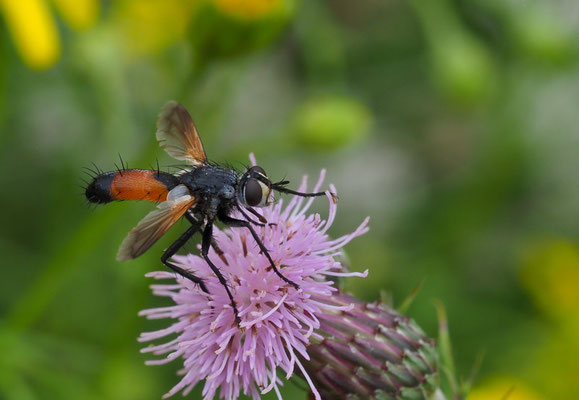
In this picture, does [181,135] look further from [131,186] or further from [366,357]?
[366,357]

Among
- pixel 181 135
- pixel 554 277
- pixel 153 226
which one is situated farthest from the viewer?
pixel 554 277

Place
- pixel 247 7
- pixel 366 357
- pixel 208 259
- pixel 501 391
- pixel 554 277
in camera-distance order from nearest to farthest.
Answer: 1. pixel 208 259
2. pixel 366 357
3. pixel 247 7
4. pixel 501 391
5. pixel 554 277

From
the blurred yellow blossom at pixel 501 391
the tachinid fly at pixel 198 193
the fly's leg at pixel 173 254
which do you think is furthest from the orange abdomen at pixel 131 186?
the blurred yellow blossom at pixel 501 391

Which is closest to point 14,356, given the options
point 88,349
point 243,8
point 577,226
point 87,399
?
point 87,399

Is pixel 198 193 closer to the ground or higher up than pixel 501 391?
higher up

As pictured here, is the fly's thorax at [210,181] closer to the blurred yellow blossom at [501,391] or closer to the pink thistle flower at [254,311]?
the pink thistle flower at [254,311]

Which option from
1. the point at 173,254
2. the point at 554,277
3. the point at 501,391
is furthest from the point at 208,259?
the point at 554,277
